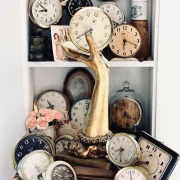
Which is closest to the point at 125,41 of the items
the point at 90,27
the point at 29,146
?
the point at 90,27

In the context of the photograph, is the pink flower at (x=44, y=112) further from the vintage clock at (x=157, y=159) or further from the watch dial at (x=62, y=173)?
the vintage clock at (x=157, y=159)

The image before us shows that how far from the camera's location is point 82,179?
1335 mm

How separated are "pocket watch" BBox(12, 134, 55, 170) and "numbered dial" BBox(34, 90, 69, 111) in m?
0.31

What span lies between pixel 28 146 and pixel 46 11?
632 millimetres

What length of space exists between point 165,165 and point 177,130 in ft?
1.19

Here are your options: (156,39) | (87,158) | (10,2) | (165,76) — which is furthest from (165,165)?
(10,2)

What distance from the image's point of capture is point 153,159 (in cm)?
132

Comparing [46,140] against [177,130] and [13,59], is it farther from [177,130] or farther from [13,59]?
[177,130]

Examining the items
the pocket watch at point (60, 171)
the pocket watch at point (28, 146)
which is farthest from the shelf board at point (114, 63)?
the pocket watch at point (60, 171)

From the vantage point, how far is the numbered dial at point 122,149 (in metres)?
1.31

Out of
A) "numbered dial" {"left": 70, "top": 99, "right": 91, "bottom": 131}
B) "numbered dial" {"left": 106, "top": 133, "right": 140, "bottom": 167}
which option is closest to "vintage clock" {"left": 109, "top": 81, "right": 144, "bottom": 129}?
"numbered dial" {"left": 70, "top": 99, "right": 91, "bottom": 131}

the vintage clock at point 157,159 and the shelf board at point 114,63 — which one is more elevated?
the shelf board at point 114,63

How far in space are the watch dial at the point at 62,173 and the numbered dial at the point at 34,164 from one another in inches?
3.0

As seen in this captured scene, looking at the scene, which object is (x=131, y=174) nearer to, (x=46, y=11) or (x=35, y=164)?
(x=35, y=164)
